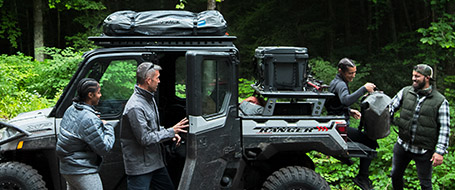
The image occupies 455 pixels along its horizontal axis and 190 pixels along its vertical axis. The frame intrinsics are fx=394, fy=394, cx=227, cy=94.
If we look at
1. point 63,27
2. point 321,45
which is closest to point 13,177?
point 321,45

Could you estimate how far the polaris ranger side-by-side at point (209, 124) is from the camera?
4.10 meters

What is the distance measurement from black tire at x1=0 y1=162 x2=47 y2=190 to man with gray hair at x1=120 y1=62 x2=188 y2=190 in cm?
116

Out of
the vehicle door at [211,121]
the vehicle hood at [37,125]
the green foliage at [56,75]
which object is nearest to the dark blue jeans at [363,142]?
the vehicle door at [211,121]

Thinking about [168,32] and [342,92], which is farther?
[342,92]

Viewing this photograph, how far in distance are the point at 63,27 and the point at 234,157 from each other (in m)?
19.1

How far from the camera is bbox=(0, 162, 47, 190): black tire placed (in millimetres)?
4188

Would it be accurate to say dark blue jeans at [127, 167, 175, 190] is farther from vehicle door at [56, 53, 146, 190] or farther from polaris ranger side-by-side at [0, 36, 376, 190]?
vehicle door at [56, 53, 146, 190]

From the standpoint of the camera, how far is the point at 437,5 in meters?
9.58

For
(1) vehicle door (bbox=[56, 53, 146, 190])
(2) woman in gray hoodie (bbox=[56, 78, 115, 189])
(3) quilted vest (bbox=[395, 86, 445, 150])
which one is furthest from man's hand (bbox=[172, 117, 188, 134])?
(3) quilted vest (bbox=[395, 86, 445, 150])

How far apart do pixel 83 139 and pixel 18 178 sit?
1.28 metres

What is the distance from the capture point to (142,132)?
11.9 feet

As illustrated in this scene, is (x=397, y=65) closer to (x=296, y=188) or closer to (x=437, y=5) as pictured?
(x=437, y=5)

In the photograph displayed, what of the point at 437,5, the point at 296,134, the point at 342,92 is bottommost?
the point at 296,134

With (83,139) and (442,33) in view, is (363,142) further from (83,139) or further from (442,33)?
(442,33)
